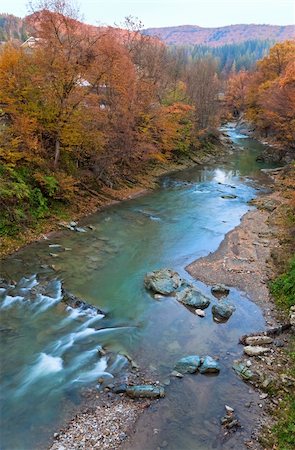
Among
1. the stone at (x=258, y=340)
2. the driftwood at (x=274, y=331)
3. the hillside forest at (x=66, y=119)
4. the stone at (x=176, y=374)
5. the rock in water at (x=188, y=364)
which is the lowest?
the driftwood at (x=274, y=331)

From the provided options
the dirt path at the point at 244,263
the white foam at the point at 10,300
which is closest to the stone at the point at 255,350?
the dirt path at the point at 244,263

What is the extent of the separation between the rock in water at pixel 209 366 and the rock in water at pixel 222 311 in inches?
97.4

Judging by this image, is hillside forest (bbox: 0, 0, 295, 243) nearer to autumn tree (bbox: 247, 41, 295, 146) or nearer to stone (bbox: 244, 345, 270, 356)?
stone (bbox: 244, 345, 270, 356)

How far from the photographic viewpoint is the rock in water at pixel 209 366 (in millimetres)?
9531

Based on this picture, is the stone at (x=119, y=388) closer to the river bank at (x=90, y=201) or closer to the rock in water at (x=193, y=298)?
the rock in water at (x=193, y=298)

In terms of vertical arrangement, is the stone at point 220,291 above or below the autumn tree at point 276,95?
below

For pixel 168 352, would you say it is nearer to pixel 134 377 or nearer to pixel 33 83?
pixel 134 377

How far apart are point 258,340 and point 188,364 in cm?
250

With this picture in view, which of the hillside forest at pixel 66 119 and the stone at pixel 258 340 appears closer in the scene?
the stone at pixel 258 340

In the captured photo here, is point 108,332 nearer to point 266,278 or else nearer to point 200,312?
point 200,312

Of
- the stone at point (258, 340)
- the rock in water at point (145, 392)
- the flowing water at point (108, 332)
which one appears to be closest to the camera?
the flowing water at point (108, 332)

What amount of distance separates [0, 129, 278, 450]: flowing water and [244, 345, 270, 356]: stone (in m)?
0.38

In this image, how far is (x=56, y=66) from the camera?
62.8 feet

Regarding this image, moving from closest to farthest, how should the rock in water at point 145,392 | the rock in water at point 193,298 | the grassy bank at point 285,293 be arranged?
the grassy bank at point 285,293 < the rock in water at point 145,392 < the rock in water at point 193,298
